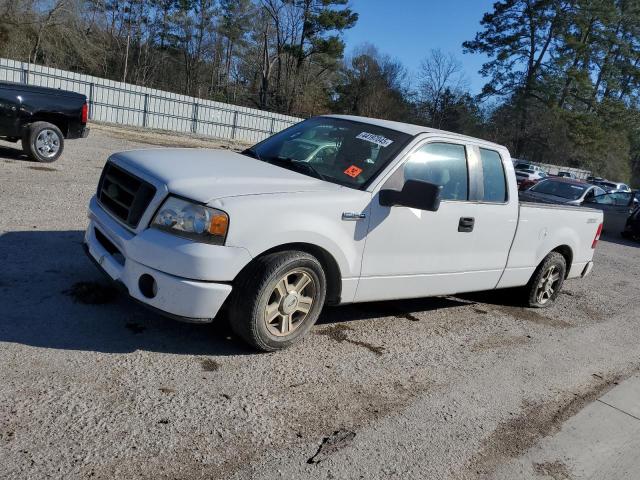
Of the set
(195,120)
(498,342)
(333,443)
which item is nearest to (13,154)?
(498,342)

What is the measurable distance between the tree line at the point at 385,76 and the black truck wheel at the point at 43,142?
1414 inches

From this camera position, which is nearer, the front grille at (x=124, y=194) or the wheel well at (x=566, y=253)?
the front grille at (x=124, y=194)

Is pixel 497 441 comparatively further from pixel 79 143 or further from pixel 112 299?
pixel 79 143

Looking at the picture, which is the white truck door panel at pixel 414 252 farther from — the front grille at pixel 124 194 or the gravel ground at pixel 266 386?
the front grille at pixel 124 194

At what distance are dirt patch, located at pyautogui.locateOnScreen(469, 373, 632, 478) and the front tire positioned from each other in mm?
1510

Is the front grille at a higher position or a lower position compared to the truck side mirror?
lower

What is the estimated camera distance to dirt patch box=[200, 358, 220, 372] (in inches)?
148

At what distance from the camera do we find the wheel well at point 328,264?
12.9 feet

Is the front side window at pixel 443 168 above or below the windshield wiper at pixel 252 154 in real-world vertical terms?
above

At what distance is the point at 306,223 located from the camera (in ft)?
12.7

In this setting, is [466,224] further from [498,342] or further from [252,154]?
[252,154]

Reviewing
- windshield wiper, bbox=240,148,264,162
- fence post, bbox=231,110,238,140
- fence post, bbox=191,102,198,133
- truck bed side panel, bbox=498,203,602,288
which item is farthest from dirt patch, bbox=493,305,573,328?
fence post, bbox=231,110,238,140

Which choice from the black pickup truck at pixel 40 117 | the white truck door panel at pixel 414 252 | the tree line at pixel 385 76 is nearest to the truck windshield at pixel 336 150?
the white truck door panel at pixel 414 252

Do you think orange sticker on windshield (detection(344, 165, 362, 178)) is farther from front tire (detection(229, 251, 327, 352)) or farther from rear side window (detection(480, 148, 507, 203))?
rear side window (detection(480, 148, 507, 203))
